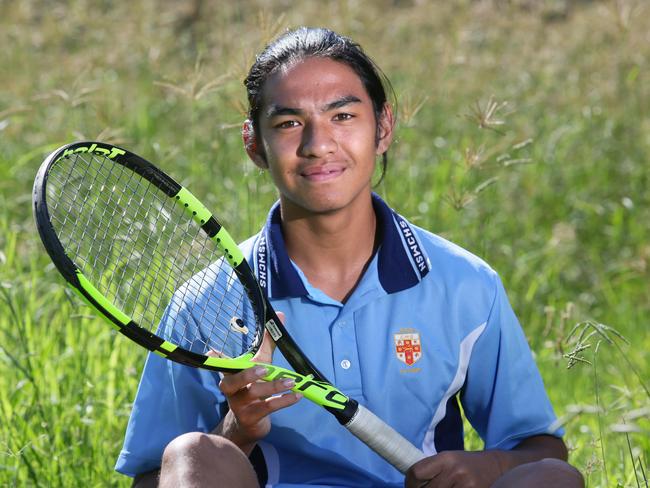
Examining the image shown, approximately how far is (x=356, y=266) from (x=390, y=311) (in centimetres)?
17

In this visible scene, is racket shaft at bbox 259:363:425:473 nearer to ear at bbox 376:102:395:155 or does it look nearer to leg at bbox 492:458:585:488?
leg at bbox 492:458:585:488

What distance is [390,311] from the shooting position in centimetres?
277

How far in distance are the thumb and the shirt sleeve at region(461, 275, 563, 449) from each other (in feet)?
1.63

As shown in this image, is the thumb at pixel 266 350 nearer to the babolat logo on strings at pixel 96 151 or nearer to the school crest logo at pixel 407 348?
the school crest logo at pixel 407 348

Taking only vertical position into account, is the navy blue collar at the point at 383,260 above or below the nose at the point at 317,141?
below

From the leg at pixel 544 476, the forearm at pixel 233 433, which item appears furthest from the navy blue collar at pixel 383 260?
the leg at pixel 544 476

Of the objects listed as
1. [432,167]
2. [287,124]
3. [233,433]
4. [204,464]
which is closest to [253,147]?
[287,124]

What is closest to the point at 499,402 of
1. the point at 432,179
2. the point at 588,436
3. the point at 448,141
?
the point at 588,436

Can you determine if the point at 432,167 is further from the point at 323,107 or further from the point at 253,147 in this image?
the point at 323,107

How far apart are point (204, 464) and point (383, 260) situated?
0.71 meters

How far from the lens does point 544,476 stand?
2355 millimetres

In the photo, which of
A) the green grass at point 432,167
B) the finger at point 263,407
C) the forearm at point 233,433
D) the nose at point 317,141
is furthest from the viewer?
the green grass at point 432,167

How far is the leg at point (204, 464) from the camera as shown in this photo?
7.77 feet

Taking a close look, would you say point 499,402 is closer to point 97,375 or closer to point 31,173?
point 97,375
